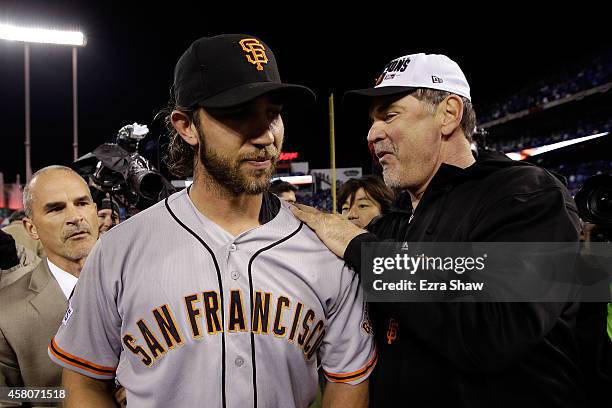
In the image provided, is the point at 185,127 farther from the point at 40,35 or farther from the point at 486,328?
the point at 40,35

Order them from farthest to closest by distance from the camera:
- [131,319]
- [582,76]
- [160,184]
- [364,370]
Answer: [582,76] < [160,184] < [364,370] < [131,319]

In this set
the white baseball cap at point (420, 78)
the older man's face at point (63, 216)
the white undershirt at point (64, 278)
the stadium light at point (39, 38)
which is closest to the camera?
the white baseball cap at point (420, 78)

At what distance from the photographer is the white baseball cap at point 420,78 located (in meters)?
1.69

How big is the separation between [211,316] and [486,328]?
69cm

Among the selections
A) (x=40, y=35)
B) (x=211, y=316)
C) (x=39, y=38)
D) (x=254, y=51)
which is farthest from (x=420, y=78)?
(x=40, y=35)

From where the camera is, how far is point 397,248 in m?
1.47

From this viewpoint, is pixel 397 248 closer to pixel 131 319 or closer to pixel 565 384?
pixel 565 384

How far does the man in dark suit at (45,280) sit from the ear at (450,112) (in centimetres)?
149

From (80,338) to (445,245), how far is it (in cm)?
102

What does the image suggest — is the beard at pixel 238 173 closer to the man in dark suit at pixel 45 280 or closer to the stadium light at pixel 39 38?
the man in dark suit at pixel 45 280

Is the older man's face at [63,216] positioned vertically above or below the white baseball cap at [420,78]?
below

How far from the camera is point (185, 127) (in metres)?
1.44

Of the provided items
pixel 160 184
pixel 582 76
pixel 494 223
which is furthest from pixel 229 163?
pixel 582 76

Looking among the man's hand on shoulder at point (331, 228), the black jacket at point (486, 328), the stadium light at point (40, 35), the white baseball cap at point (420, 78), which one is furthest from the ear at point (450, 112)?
the stadium light at point (40, 35)
